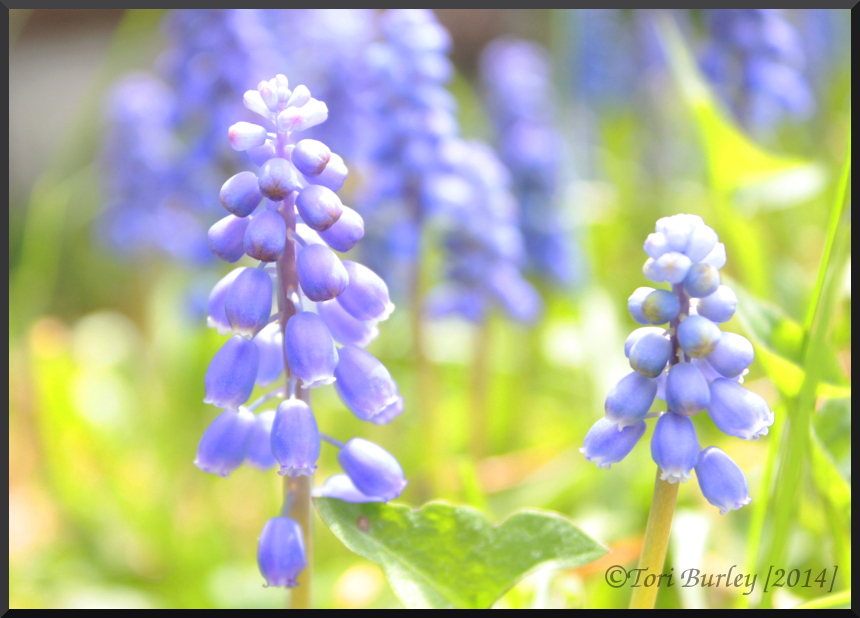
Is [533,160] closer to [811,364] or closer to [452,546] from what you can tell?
[811,364]

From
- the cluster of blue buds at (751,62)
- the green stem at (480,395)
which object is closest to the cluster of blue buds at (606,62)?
the cluster of blue buds at (751,62)

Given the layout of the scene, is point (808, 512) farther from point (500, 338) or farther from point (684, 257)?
point (500, 338)

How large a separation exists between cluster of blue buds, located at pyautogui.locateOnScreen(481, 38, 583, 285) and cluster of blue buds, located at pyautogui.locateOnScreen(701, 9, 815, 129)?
0.65 m

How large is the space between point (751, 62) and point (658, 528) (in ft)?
7.37

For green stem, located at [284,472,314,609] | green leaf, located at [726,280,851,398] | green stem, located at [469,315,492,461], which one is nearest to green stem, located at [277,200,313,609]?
green stem, located at [284,472,314,609]

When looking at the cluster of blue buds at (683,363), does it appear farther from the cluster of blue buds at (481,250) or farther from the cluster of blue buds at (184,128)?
the cluster of blue buds at (184,128)

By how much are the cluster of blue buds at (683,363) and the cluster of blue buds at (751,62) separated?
6.92ft

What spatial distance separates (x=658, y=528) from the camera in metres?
1.14

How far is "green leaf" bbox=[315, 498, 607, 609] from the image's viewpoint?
46.9 inches

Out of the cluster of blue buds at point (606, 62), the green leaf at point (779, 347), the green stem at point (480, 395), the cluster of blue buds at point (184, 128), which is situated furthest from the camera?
the cluster of blue buds at point (606, 62)

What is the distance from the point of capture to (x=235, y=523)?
3.01 m

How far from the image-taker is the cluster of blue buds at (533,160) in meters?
3.03
